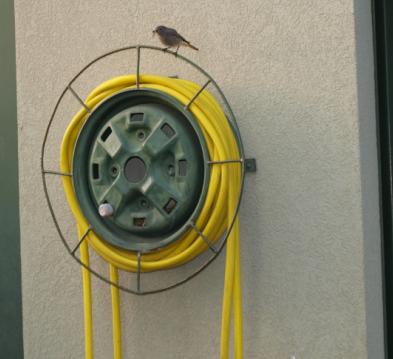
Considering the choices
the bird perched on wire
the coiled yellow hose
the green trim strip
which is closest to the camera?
the coiled yellow hose

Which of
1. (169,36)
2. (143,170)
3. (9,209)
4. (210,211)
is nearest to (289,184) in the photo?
(210,211)

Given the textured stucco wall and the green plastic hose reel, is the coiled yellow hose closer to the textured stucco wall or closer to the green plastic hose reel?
the green plastic hose reel

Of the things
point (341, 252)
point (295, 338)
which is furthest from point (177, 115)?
point (295, 338)

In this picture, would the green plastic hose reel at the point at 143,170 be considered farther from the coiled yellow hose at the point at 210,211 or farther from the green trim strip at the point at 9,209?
→ the green trim strip at the point at 9,209

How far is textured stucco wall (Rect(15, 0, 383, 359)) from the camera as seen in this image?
2.25 metres

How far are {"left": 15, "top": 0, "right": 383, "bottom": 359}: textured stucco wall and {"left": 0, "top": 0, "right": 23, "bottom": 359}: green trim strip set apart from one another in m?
0.68

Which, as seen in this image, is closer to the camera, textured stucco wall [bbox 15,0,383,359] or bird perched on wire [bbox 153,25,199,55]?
textured stucco wall [bbox 15,0,383,359]

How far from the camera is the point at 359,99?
2.25m

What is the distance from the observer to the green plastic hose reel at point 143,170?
222 cm

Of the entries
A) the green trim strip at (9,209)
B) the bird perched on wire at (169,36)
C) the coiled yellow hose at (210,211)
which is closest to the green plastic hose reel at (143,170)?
the coiled yellow hose at (210,211)

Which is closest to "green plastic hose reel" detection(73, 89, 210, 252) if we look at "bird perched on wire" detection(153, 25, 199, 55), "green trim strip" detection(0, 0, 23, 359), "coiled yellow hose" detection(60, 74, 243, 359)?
"coiled yellow hose" detection(60, 74, 243, 359)

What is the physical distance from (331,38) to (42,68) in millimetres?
1397

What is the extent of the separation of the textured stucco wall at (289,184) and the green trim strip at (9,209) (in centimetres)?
68

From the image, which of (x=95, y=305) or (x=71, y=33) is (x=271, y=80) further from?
(x=95, y=305)
